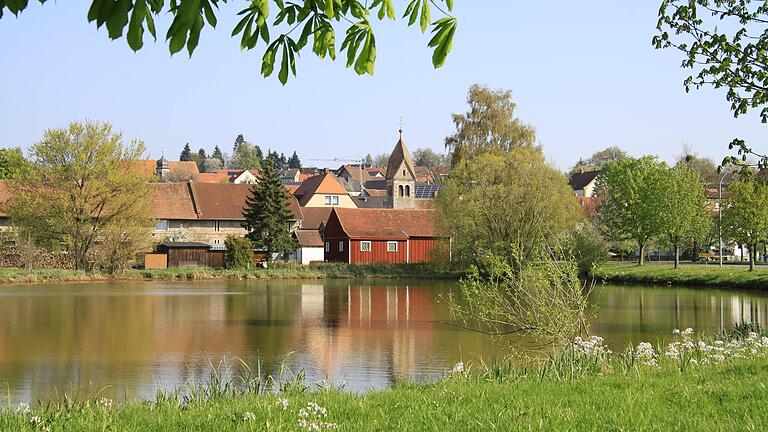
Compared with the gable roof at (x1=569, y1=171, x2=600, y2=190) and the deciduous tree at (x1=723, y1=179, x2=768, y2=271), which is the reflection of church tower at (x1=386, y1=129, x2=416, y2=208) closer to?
the gable roof at (x1=569, y1=171, x2=600, y2=190)

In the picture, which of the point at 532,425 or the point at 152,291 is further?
the point at 152,291

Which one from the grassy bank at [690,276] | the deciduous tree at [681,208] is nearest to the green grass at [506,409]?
the grassy bank at [690,276]

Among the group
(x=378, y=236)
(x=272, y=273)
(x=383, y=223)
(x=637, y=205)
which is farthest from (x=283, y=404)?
(x=383, y=223)

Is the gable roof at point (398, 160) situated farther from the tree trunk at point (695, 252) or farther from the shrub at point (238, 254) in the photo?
the shrub at point (238, 254)

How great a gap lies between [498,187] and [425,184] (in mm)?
51095

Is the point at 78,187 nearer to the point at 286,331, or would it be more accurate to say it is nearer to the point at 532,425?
the point at 286,331

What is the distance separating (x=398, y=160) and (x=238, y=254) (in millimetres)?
37102

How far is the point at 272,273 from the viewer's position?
164 ft

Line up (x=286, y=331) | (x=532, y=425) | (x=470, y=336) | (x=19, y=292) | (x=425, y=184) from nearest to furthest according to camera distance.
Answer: (x=532, y=425) < (x=470, y=336) < (x=286, y=331) < (x=19, y=292) < (x=425, y=184)

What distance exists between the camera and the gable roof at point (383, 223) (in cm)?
6022

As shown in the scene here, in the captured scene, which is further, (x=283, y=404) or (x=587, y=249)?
(x=587, y=249)

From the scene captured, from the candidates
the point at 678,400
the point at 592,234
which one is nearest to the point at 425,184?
the point at 592,234

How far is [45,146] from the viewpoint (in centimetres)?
4712

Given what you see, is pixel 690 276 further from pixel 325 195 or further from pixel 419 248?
pixel 325 195
